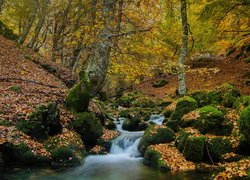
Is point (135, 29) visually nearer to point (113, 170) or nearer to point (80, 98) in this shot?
point (80, 98)

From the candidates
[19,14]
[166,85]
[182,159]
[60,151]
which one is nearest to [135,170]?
[182,159]

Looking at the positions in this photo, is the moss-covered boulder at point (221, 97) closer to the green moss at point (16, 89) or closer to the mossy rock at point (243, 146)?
the mossy rock at point (243, 146)

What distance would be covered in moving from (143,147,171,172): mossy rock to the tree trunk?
3885 mm

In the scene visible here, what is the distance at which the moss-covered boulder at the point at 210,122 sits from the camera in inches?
459

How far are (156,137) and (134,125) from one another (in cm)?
387

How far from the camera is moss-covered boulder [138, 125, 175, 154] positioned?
1236cm

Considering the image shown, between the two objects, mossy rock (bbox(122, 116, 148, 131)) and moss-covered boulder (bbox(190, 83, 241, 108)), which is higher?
moss-covered boulder (bbox(190, 83, 241, 108))

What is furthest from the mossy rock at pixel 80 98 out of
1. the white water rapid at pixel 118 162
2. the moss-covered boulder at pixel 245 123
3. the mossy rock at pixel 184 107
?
the moss-covered boulder at pixel 245 123

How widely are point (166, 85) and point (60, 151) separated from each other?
20.1 m

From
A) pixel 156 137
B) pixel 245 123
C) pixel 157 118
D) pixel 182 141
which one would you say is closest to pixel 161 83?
pixel 157 118

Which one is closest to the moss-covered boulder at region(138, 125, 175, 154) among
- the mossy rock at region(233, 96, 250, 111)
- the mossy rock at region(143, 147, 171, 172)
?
the mossy rock at region(143, 147, 171, 172)

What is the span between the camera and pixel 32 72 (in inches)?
771

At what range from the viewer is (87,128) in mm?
13406

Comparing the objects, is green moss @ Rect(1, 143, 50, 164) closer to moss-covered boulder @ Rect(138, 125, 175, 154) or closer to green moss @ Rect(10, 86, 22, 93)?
moss-covered boulder @ Rect(138, 125, 175, 154)
